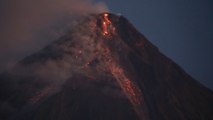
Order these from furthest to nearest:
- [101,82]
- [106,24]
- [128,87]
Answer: [106,24] < [128,87] < [101,82]

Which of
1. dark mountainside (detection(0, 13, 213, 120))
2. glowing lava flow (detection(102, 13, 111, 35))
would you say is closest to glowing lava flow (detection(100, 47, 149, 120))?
dark mountainside (detection(0, 13, 213, 120))

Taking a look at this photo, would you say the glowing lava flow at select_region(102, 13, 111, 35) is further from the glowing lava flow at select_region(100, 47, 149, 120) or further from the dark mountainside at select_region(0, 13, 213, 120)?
the glowing lava flow at select_region(100, 47, 149, 120)

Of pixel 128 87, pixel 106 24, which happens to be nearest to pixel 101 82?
pixel 128 87

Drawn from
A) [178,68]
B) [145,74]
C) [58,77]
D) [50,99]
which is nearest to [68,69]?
[58,77]

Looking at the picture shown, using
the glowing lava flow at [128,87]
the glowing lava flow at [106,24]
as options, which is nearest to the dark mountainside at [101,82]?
the glowing lava flow at [128,87]

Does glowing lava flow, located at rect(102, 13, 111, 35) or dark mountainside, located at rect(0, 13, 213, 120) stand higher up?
glowing lava flow, located at rect(102, 13, 111, 35)

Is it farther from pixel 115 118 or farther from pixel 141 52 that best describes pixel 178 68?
pixel 115 118

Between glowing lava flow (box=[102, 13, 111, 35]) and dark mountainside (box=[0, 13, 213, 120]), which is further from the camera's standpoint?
glowing lava flow (box=[102, 13, 111, 35])

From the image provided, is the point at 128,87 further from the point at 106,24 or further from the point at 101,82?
the point at 106,24

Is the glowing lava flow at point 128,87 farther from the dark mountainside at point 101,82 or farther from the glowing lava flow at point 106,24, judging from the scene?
the glowing lava flow at point 106,24
